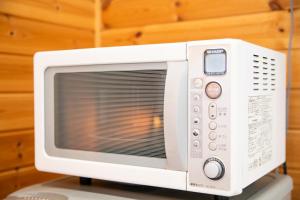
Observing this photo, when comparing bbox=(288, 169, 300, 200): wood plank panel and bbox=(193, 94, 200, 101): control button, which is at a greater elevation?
bbox=(193, 94, 200, 101): control button

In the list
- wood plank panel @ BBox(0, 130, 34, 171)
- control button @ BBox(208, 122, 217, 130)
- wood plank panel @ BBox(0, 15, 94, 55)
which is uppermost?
wood plank panel @ BBox(0, 15, 94, 55)

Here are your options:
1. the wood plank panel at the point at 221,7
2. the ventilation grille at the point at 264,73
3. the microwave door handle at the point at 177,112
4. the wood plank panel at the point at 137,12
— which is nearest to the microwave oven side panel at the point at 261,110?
the ventilation grille at the point at 264,73

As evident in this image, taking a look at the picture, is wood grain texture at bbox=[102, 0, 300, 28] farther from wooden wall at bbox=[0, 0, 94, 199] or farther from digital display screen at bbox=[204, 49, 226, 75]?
digital display screen at bbox=[204, 49, 226, 75]

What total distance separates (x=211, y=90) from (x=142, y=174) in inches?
9.0

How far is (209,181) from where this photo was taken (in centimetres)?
76

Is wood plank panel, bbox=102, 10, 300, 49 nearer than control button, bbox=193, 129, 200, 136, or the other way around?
control button, bbox=193, 129, 200, 136

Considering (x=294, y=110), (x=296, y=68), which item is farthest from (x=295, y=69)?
(x=294, y=110)

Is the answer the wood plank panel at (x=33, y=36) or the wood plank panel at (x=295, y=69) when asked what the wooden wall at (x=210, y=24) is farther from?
the wood plank panel at (x=33, y=36)

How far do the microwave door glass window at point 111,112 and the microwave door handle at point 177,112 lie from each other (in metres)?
0.03

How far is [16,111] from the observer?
3.94 feet

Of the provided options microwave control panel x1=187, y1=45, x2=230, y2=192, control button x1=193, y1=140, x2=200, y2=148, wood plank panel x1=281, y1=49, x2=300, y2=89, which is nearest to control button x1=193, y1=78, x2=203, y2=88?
microwave control panel x1=187, y1=45, x2=230, y2=192

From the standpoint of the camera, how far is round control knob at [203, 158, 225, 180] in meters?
0.74

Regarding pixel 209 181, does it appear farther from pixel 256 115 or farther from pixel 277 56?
pixel 277 56

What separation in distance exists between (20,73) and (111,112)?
447 millimetres
